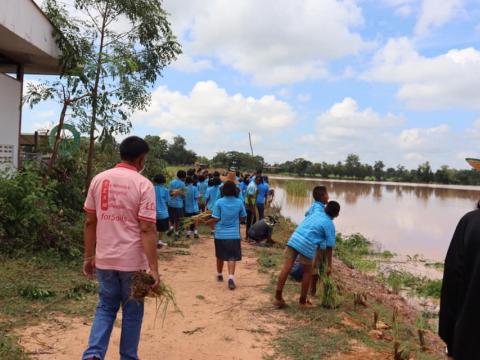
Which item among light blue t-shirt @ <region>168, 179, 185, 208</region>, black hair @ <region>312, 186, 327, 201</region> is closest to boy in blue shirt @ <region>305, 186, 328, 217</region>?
black hair @ <region>312, 186, 327, 201</region>

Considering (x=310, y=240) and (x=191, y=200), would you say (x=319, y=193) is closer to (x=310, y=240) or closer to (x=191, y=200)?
(x=310, y=240)

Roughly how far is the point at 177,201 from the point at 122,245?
24.0ft

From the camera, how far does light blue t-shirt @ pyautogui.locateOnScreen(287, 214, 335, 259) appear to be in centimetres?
573

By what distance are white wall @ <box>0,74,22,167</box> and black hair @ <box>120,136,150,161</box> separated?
789 centimetres

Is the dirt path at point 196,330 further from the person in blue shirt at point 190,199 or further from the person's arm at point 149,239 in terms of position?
the person in blue shirt at point 190,199

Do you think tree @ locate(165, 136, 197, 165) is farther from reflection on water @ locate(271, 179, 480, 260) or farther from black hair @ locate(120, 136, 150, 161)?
black hair @ locate(120, 136, 150, 161)

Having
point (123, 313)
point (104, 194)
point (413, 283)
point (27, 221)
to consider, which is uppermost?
point (104, 194)

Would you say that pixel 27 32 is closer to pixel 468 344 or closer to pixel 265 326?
pixel 265 326

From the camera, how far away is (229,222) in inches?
269

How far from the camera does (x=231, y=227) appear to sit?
22.6ft

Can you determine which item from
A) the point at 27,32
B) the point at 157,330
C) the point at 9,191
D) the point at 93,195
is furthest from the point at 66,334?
the point at 27,32

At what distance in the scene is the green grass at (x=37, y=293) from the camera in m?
4.60

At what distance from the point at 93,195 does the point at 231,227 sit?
12.0 ft

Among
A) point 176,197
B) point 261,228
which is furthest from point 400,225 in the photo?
point 176,197
